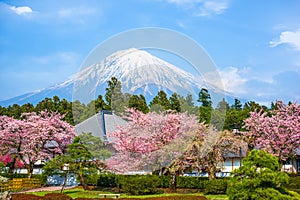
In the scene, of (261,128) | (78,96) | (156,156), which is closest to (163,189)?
(156,156)

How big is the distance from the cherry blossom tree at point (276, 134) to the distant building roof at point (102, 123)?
8534 mm

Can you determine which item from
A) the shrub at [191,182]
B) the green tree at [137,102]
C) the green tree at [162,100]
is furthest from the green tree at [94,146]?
the shrub at [191,182]

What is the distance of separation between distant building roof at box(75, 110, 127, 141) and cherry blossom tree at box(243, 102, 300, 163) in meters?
8.53

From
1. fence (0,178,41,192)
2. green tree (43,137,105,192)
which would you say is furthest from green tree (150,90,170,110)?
fence (0,178,41,192)

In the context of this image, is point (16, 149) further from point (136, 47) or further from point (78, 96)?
point (136, 47)

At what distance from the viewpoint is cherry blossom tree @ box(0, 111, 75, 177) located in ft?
88.5

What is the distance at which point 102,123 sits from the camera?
2419 cm

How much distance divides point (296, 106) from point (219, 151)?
939 centimetres

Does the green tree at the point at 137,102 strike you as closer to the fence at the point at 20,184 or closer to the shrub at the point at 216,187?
the shrub at the point at 216,187

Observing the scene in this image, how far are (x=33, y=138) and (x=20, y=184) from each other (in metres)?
3.65

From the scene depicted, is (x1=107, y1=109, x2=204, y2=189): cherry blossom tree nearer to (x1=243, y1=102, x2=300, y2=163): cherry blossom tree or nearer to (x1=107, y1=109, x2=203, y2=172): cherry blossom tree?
(x1=107, y1=109, x2=203, y2=172): cherry blossom tree

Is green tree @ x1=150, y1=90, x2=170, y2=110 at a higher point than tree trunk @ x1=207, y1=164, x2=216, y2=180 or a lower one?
higher

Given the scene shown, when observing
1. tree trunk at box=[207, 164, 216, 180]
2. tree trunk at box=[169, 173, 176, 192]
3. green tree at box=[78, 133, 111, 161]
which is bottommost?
tree trunk at box=[169, 173, 176, 192]

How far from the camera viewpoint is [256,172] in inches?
398
